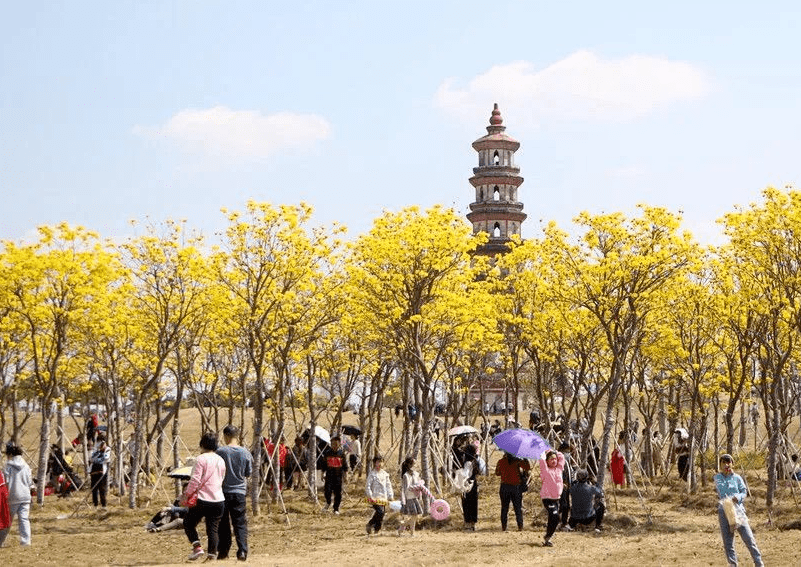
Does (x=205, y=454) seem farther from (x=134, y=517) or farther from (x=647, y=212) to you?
(x=647, y=212)

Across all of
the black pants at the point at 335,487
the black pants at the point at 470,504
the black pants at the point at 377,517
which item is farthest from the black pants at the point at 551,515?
the black pants at the point at 335,487

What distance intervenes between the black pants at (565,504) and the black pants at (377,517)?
3.48m

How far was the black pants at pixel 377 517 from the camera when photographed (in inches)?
813

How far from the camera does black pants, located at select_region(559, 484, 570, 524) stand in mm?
21578

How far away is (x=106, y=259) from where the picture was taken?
26453mm

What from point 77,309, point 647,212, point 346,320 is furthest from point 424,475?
point 77,309

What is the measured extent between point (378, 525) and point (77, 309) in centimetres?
1026

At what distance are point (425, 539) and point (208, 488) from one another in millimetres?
6635

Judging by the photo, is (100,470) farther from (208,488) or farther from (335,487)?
(208,488)

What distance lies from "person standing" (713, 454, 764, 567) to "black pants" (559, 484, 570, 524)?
20.2 ft

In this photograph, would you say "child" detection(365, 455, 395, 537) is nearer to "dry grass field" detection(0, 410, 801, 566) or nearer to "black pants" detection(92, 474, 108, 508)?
"dry grass field" detection(0, 410, 801, 566)

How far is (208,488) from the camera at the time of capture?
49.4 feet

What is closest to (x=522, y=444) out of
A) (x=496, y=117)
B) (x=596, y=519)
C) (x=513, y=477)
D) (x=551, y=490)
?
(x=513, y=477)

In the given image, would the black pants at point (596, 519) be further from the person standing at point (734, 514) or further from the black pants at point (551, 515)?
the person standing at point (734, 514)
